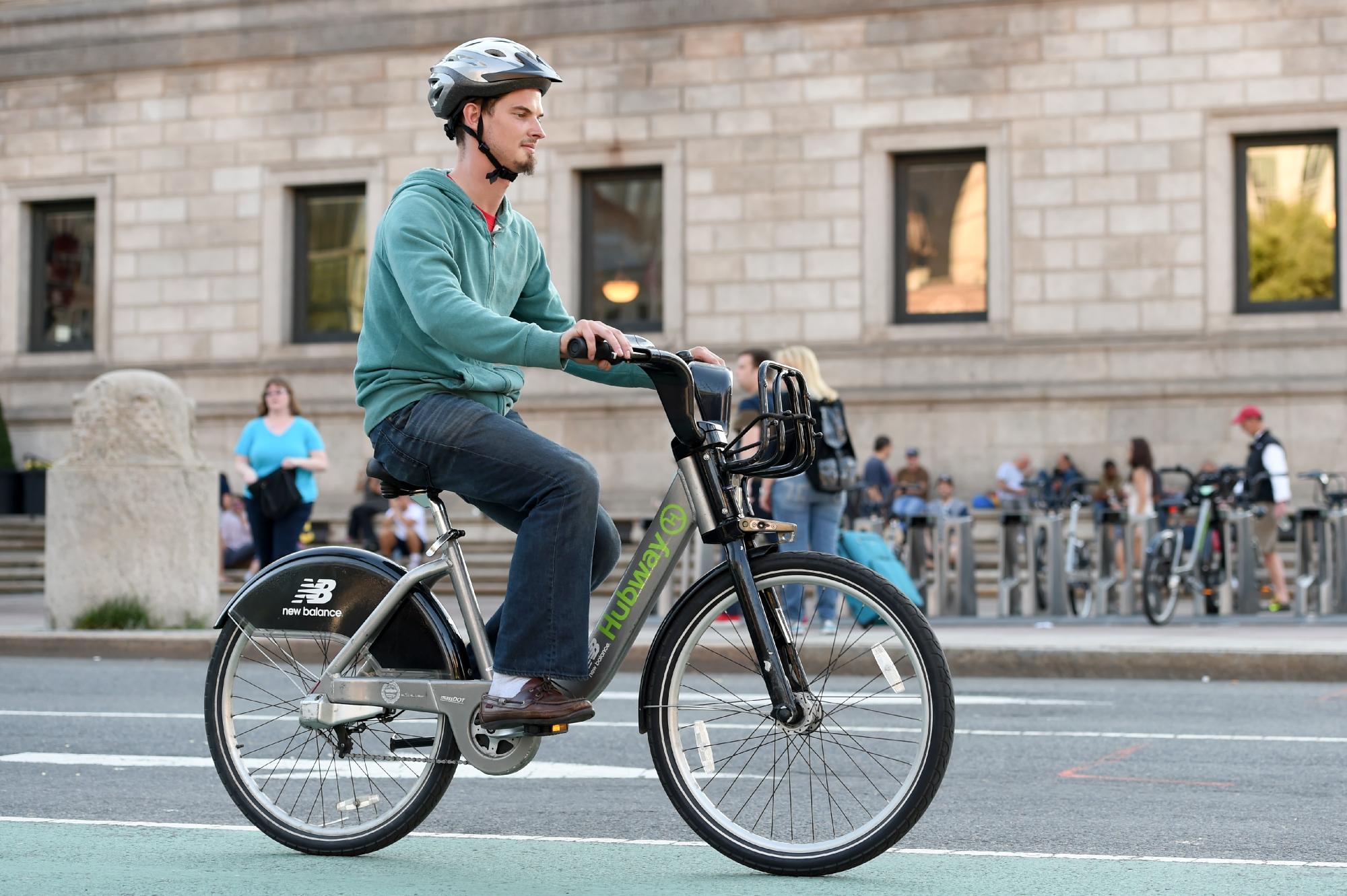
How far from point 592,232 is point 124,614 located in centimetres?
1326

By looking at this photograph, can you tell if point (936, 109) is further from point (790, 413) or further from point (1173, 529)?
point (790, 413)

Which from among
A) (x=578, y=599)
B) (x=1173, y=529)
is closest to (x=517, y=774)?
(x=578, y=599)

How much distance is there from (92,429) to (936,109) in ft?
43.9

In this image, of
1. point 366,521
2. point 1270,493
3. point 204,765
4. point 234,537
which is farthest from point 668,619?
point 366,521

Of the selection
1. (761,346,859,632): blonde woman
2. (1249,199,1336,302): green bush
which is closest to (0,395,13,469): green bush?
(1249,199,1336,302): green bush

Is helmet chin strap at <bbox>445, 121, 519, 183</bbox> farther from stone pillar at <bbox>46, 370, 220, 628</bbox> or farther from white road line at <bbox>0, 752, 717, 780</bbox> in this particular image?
stone pillar at <bbox>46, 370, 220, 628</bbox>

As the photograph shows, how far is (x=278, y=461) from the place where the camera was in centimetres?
1448

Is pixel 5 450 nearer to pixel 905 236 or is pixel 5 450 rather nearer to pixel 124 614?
pixel 905 236

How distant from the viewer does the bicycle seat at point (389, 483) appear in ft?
16.6

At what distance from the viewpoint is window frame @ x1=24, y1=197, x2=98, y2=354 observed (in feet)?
92.8

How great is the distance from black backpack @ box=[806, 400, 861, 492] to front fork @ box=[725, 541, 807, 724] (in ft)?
25.8

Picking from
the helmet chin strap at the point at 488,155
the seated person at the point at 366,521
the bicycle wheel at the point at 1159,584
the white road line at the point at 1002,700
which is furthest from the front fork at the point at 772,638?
the seated person at the point at 366,521

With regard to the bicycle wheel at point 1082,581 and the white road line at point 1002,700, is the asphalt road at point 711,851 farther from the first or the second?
the bicycle wheel at point 1082,581

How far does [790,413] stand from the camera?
4762mm
